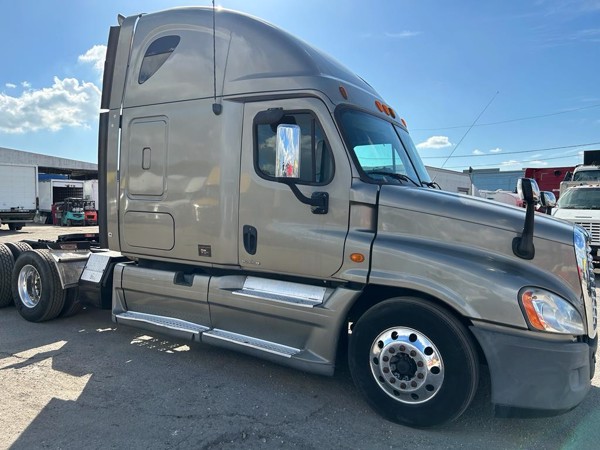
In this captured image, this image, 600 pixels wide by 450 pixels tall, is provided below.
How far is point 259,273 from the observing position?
4.21m

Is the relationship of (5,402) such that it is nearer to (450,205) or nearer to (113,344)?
(113,344)

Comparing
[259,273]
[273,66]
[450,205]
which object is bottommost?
[259,273]

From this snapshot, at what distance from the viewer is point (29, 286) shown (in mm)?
6113

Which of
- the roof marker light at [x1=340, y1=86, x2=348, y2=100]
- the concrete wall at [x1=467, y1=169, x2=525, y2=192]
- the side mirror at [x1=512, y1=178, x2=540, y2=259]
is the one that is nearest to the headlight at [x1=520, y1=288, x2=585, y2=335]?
the side mirror at [x1=512, y1=178, x2=540, y2=259]

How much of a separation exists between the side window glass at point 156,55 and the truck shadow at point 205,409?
3011 millimetres

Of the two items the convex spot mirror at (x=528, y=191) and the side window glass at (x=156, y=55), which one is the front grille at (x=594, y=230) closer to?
the convex spot mirror at (x=528, y=191)

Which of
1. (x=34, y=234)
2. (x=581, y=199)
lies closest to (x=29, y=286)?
(x=581, y=199)

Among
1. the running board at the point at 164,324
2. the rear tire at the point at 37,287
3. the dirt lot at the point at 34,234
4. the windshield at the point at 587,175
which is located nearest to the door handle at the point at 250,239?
the running board at the point at 164,324

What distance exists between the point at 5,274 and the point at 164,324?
3.50m

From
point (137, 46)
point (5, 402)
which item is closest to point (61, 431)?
point (5, 402)

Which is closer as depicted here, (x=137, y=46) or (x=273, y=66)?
(x=273, y=66)

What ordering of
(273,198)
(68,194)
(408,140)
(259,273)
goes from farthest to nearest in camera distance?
(68,194) < (408,140) < (259,273) < (273,198)

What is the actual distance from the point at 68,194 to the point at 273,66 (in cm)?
3199

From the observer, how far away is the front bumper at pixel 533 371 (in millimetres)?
2916
